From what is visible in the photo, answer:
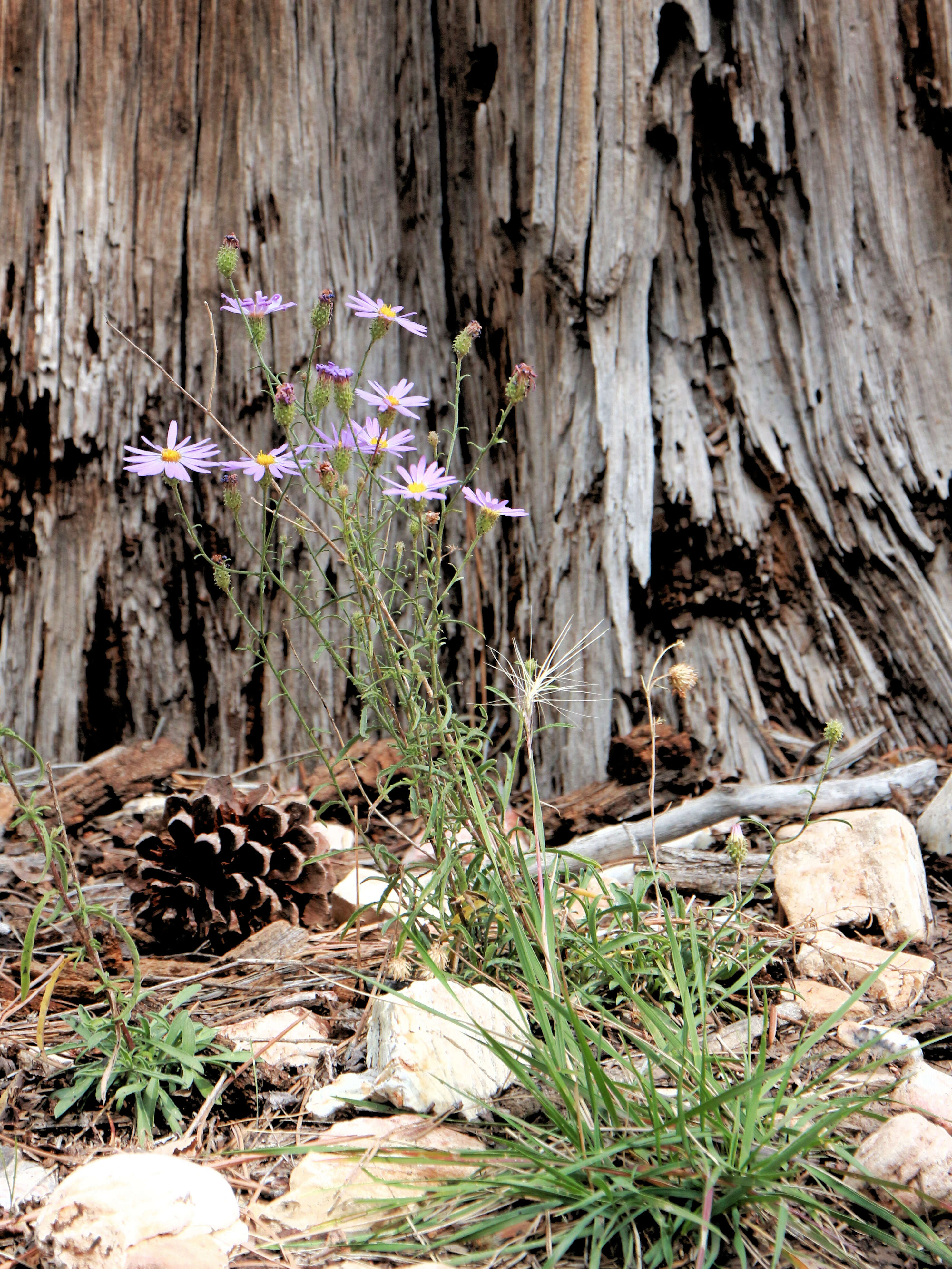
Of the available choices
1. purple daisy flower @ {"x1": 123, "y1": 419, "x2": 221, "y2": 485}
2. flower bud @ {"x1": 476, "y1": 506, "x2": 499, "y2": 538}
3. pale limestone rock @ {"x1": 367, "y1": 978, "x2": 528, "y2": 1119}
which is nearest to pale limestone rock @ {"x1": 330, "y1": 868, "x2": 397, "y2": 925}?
pale limestone rock @ {"x1": 367, "y1": 978, "x2": 528, "y2": 1119}

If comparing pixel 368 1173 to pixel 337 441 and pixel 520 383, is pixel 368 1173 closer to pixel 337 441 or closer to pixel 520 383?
pixel 337 441

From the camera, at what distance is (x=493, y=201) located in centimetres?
288

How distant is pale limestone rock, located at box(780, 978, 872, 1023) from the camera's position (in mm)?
1599

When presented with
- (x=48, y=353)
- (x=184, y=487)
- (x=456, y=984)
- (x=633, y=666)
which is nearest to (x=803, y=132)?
(x=633, y=666)

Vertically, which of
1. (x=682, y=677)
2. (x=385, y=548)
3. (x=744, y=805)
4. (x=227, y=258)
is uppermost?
(x=227, y=258)

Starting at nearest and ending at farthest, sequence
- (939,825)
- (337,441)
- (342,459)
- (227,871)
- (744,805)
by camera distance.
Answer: (342,459) → (337,441) → (227,871) → (939,825) → (744,805)

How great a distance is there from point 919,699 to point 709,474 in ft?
2.91

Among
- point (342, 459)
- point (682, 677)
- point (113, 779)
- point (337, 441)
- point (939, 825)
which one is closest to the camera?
point (342, 459)

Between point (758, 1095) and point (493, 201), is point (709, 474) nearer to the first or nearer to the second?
point (493, 201)

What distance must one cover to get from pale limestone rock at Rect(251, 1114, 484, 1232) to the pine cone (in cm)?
83

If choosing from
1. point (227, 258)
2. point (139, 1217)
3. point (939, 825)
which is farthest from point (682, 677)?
point (139, 1217)

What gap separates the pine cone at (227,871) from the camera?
2.08m

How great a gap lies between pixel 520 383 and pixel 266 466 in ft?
1.45

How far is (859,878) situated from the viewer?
197 centimetres
